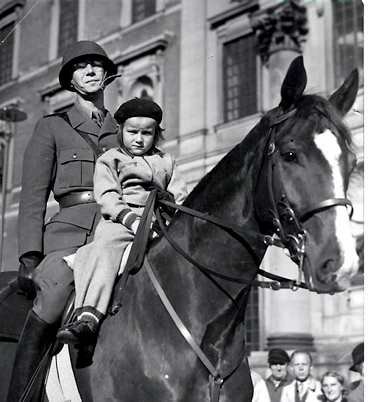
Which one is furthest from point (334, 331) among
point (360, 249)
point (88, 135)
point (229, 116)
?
point (88, 135)

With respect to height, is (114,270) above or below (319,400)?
above

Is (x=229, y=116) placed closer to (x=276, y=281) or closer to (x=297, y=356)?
(x=297, y=356)

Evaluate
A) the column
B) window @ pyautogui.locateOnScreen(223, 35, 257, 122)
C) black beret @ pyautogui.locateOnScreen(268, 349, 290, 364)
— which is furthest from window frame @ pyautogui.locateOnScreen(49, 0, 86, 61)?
black beret @ pyautogui.locateOnScreen(268, 349, 290, 364)

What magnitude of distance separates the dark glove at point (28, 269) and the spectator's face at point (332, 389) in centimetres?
527

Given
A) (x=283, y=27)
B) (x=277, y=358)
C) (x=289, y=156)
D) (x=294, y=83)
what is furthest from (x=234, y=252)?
(x=283, y=27)

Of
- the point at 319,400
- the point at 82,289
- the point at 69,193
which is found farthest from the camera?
the point at 319,400

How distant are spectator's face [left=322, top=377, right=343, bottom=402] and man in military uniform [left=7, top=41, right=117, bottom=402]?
516 cm

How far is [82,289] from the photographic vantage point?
3898 millimetres

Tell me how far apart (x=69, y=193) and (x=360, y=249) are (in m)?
8.17

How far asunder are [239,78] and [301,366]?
1022 cm

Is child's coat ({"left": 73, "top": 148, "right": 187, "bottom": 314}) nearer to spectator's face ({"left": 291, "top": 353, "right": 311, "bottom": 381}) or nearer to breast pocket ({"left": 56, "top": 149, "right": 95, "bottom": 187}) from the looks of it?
breast pocket ({"left": 56, "top": 149, "right": 95, "bottom": 187})

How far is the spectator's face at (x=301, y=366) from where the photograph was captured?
8.97 meters

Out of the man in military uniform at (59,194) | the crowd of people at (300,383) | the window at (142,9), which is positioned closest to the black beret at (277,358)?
the crowd of people at (300,383)

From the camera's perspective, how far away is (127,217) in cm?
399
